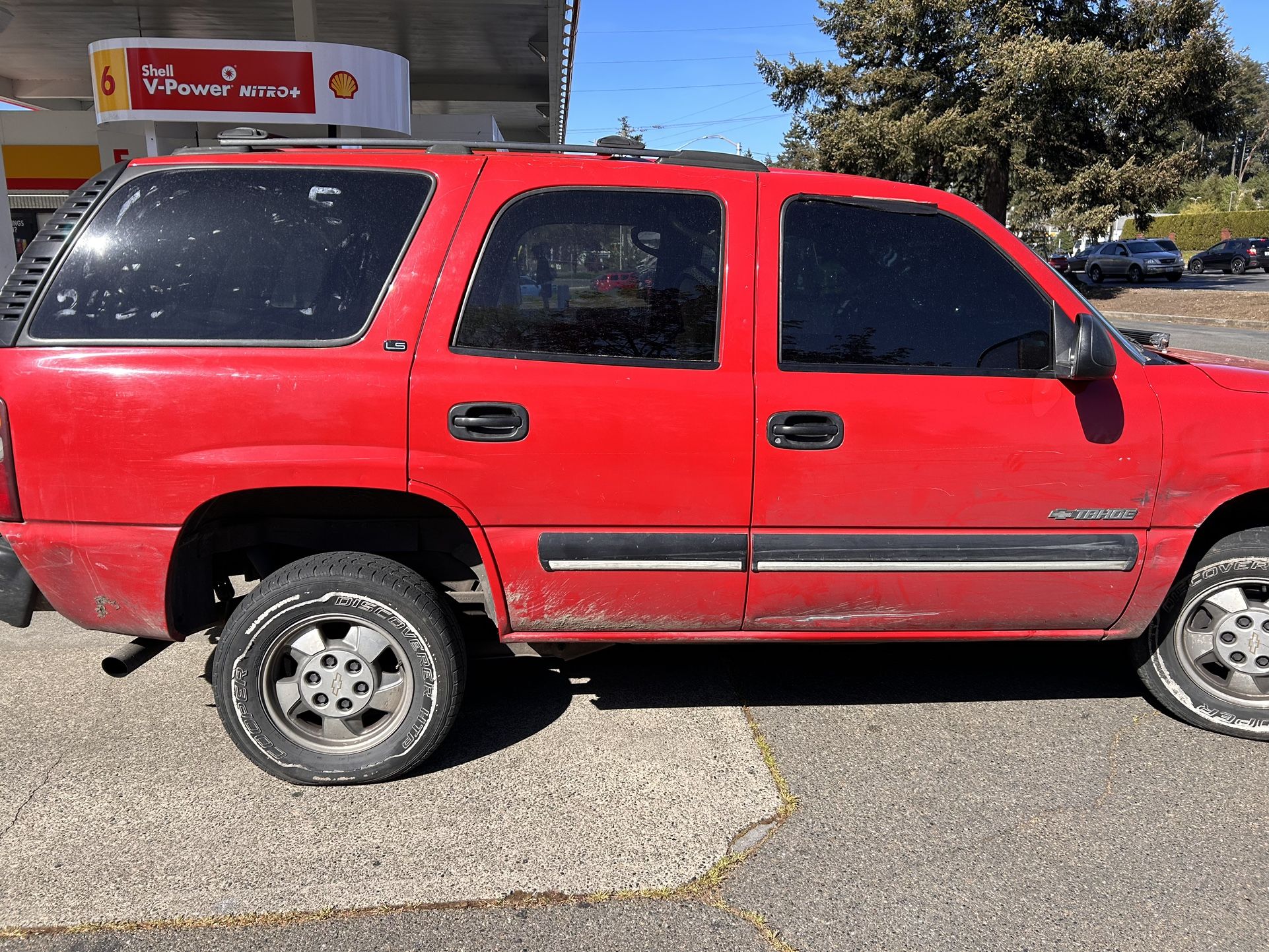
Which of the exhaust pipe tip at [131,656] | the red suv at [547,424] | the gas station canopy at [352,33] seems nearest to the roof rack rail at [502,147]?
the red suv at [547,424]

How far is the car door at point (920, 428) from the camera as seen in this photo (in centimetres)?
305

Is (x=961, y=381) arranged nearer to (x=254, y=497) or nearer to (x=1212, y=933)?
(x=1212, y=933)

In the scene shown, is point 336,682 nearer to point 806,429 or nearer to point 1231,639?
point 806,429

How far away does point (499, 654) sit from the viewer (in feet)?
11.6

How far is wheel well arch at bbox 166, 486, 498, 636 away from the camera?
306 cm

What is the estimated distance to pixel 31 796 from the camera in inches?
121

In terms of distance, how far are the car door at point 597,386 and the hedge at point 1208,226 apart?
5624cm

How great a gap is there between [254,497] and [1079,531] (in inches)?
104

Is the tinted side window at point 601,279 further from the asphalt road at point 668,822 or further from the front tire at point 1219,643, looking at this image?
the front tire at point 1219,643

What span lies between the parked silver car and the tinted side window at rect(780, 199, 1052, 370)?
3605 centimetres

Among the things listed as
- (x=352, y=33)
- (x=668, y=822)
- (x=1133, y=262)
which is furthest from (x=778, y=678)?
(x=1133, y=262)

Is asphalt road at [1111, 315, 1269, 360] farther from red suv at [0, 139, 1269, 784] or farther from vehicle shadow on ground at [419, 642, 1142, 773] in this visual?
red suv at [0, 139, 1269, 784]

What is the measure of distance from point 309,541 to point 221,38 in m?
14.5

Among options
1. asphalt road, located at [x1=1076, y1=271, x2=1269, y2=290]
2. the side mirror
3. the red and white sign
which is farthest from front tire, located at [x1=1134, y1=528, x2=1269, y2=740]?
asphalt road, located at [x1=1076, y1=271, x2=1269, y2=290]
